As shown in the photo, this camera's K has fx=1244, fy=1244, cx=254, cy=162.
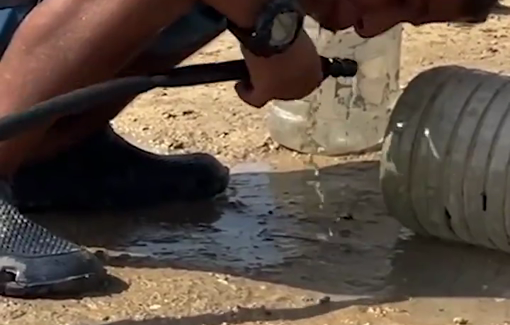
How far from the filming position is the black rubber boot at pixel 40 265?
1.90 metres

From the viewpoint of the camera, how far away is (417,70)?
344 cm

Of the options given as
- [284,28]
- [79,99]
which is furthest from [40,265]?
[284,28]

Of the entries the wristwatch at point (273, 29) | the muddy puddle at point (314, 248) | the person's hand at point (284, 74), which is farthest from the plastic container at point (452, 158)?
the wristwatch at point (273, 29)

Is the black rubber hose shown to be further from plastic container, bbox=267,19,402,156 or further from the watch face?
plastic container, bbox=267,19,402,156

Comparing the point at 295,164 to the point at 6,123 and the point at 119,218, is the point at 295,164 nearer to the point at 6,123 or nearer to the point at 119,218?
the point at 119,218

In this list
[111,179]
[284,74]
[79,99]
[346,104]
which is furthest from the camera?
[346,104]

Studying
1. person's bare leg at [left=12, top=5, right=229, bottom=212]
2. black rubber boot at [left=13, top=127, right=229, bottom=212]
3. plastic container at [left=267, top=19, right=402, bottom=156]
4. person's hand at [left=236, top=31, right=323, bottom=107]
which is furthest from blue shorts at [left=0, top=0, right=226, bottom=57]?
plastic container at [left=267, top=19, right=402, bottom=156]

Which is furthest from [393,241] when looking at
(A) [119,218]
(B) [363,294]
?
(A) [119,218]

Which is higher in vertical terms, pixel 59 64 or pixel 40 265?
pixel 59 64

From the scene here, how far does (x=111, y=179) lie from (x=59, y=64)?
1.53 feet

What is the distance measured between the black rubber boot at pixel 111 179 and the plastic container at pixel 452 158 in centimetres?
41

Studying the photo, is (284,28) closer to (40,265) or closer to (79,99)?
(79,99)

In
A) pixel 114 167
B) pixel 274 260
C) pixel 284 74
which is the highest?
pixel 284 74

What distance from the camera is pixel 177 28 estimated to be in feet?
7.17
